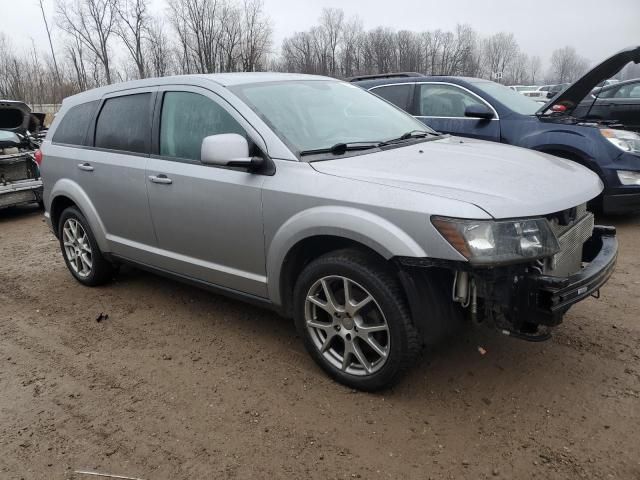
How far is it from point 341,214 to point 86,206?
2781 mm

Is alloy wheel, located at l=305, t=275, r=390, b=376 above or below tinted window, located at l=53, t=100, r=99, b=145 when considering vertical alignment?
below

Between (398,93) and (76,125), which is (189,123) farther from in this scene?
(398,93)

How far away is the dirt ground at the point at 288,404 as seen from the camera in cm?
250

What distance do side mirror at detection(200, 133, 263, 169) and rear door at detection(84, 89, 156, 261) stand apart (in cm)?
109

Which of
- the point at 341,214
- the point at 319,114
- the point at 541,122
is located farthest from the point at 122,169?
the point at 541,122

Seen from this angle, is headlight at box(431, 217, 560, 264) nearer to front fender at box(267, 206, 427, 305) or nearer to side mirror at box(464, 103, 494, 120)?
front fender at box(267, 206, 427, 305)

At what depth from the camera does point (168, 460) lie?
2.58 metres

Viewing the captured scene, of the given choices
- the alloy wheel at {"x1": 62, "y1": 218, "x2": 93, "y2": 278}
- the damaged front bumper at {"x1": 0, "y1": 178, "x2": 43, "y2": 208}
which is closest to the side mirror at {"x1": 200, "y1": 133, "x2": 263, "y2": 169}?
the alloy wheel at {"x1": 62, "y1": 218, "x2": 93, "y2": 278}

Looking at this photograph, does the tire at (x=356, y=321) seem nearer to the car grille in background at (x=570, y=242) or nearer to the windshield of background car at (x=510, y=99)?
the car grille in background at (x=570, y=242)

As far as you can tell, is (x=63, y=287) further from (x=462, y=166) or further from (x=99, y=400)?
(x=462, y=166)

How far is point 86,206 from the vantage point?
459 centimetres

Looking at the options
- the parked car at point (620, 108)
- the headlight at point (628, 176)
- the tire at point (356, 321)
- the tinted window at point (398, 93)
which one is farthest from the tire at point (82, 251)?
the parked car at point (620, 108)

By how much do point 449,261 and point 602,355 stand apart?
5.07 feet

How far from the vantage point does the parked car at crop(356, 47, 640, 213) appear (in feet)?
19.4
